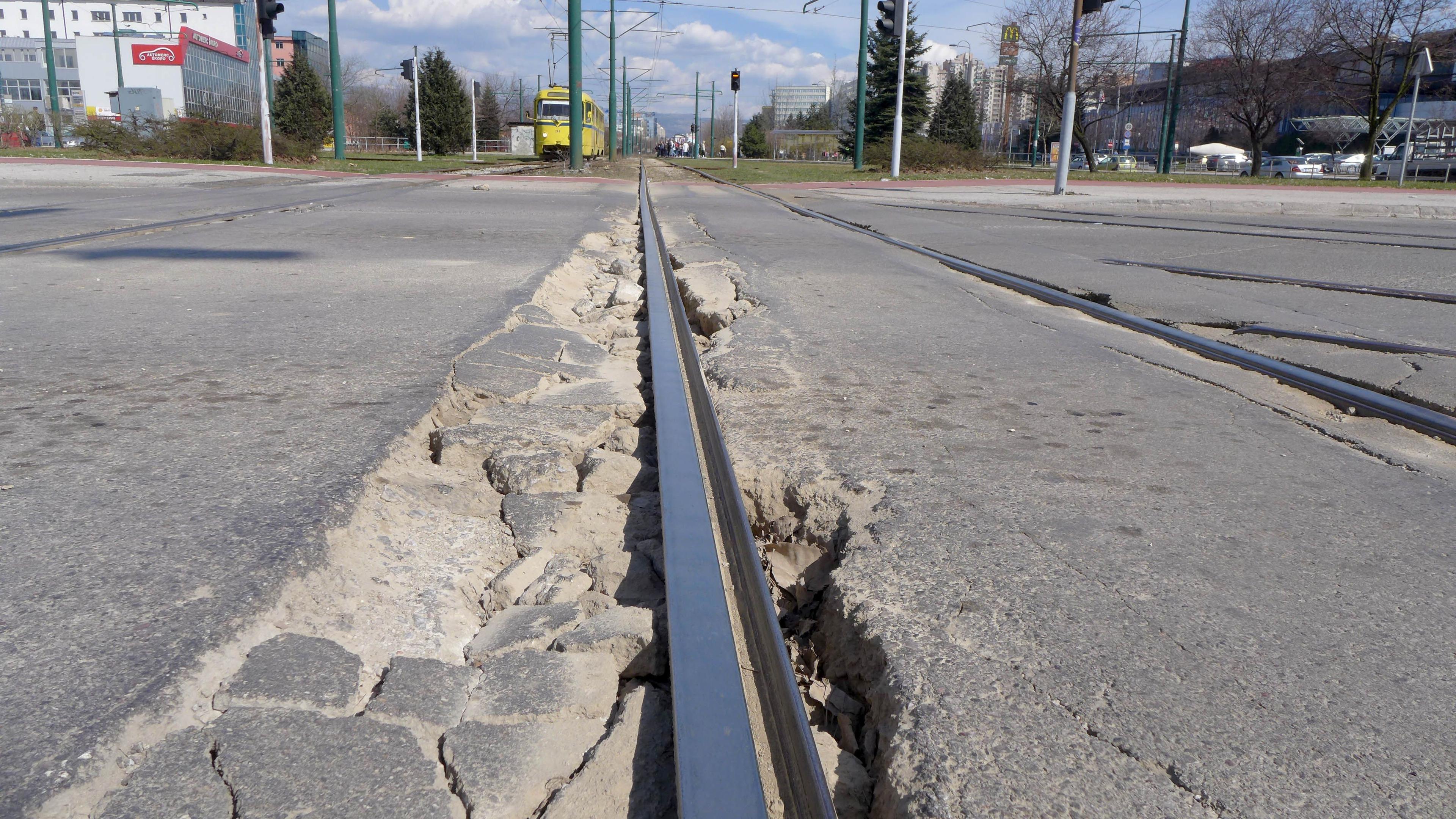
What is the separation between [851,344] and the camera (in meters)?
4.89

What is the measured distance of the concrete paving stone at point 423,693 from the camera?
170cm

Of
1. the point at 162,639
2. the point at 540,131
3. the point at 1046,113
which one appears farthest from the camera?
the point at 1046,113

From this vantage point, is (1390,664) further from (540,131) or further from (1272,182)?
(540,131)

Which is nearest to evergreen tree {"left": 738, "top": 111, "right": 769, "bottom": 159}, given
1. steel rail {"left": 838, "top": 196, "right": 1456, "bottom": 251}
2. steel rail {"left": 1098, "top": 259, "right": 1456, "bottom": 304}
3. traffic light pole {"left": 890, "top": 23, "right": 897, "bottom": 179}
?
traffic light pole {"left": 890, "top": 23, "right": 897, "bottom": 179}

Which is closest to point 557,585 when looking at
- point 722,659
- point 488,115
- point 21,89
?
point 722,659

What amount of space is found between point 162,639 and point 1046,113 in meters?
57.0

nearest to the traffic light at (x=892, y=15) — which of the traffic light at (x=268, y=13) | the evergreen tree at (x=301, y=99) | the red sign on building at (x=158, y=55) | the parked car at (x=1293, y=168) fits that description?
the traffic light at (x=268, y=13)

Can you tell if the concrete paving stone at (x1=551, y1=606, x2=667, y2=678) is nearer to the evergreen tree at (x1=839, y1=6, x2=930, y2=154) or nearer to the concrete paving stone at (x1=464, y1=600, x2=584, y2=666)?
the concrete paving stone at (x1=464, y1=600, x2=584, y2=666)

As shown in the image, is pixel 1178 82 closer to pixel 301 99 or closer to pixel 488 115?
pixel 301 99

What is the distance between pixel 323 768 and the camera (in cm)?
152

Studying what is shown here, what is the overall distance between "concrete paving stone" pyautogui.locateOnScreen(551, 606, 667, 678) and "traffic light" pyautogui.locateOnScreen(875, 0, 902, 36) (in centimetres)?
2441

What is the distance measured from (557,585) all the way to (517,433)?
1059mm

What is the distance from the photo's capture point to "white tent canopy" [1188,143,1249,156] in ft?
245

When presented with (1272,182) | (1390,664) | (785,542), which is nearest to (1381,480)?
(1390,664)
